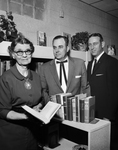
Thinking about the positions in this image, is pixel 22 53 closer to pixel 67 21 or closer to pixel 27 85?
pixel 27 85

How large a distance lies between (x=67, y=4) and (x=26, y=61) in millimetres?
1968

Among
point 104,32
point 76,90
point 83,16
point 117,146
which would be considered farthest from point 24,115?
point 104,32

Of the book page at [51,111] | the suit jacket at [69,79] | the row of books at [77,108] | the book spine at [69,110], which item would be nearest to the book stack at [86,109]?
the row of books at [77,108]

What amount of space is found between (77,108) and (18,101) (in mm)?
568

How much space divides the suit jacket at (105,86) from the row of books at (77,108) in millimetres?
644

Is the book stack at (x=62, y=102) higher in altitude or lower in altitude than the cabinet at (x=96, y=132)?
higher

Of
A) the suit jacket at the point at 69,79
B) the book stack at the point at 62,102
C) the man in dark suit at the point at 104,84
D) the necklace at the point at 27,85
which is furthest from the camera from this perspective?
the man in dark suit at the point at 104,84

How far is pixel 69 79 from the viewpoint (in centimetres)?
204

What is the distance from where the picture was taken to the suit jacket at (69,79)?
204 cm

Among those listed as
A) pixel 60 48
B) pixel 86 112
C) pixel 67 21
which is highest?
pixel 67 21

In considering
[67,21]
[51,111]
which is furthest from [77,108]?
[67,21]

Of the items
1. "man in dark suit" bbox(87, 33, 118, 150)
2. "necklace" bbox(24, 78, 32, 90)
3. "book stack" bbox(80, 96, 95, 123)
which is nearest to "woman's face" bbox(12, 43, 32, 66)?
"necklace" bbox(24, 78, 32, 90)

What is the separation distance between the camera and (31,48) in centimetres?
161

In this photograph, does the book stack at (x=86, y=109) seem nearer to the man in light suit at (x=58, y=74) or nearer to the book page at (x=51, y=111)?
the book page at (x=51, y=111)
